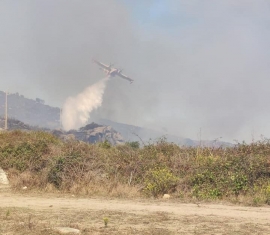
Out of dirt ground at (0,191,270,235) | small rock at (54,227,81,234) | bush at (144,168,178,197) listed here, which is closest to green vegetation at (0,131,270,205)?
bush at (144,168,178,197)

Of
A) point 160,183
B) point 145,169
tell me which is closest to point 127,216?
point 160,183

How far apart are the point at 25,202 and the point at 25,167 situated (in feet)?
24.9

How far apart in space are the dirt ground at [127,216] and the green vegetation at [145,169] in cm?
203

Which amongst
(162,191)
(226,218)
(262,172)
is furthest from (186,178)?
(226,218)

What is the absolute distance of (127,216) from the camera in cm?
1247

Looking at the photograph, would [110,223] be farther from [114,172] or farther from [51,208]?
[114,172]

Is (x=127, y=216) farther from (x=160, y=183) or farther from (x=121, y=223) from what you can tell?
(x=160, y=183)

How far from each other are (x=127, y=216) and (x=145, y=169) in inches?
328

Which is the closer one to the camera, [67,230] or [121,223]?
[67,230]

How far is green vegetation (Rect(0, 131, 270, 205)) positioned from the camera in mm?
18203

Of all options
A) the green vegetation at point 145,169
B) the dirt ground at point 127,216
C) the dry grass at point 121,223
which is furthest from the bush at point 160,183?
the dry grass at point 121,223

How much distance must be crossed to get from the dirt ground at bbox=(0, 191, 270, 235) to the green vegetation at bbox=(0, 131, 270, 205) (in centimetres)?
203

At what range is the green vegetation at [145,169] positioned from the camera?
18.2m

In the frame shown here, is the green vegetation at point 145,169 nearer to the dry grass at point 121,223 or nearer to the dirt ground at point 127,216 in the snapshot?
the dirt ground at point 127,216
